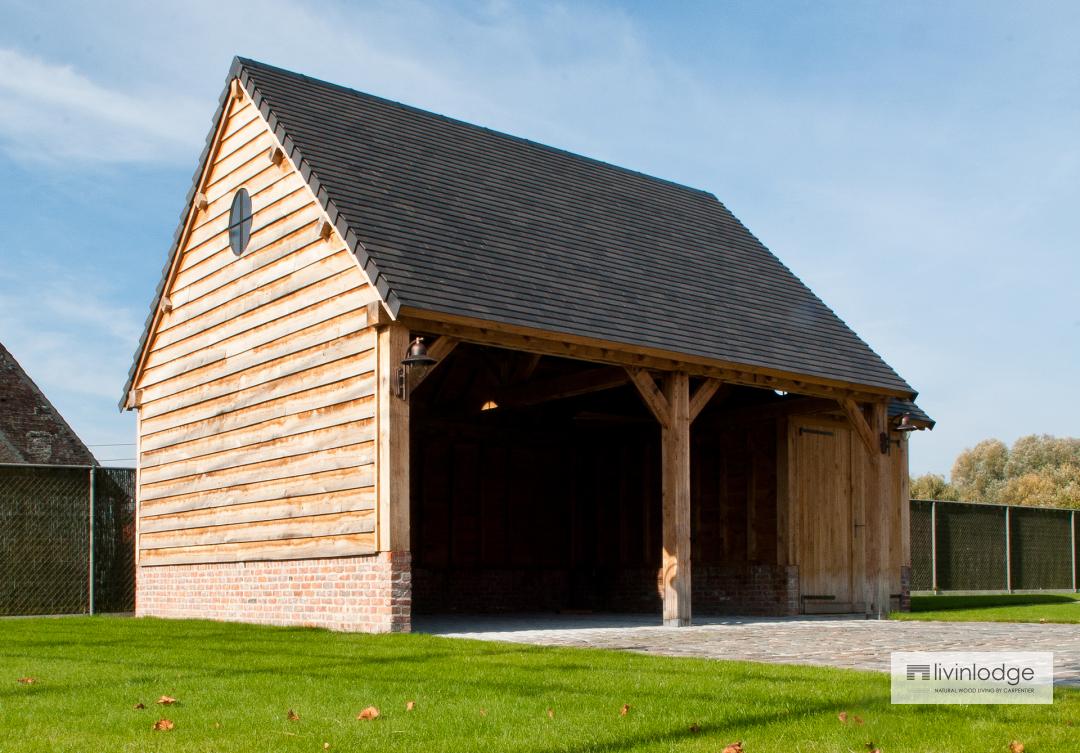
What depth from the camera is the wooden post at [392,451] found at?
11125mm

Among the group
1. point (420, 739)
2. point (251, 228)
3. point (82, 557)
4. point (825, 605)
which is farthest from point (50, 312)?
point (420, 739)

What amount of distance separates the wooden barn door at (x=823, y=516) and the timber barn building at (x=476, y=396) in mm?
43

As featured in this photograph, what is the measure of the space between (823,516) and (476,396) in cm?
495

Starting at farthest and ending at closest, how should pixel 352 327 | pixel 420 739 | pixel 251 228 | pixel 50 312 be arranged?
pixel 50 312
pixel 251 228
pixel 352 327
pixel 420 739

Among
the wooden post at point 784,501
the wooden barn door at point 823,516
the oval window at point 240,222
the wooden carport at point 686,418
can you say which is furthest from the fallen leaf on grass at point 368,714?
the wooden barn door at point 823,516

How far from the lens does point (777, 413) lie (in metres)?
16.1

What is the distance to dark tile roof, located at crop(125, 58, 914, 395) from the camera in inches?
480

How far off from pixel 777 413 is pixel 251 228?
709 centimetres

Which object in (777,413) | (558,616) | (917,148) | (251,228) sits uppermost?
(917,148)

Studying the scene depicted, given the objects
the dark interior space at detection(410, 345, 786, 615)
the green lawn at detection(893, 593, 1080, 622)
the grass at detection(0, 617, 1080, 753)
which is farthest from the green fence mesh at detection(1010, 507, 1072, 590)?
the grass at detection(0, 617, 1080, 753)

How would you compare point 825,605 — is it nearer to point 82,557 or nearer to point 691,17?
point 691,17

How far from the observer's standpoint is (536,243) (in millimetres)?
13961

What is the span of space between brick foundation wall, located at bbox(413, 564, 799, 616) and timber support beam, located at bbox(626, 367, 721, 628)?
3508 millimetres

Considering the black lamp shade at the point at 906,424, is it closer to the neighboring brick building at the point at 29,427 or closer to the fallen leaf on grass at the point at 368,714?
the fallen leaf on grass at the point at 368,714
